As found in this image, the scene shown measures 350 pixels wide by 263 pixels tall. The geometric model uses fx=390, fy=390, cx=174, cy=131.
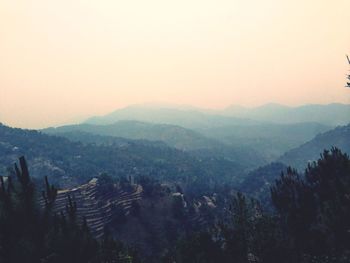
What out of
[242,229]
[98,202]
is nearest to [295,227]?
[242,229]

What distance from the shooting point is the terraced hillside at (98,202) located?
453 feet

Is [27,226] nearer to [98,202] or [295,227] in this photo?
[295,227]

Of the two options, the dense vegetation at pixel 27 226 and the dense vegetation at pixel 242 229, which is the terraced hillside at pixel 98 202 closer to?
the dense vegetation at pixel 242 229

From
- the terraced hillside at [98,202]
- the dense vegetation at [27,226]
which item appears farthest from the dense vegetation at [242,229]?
the terraced hillside at [98,202]

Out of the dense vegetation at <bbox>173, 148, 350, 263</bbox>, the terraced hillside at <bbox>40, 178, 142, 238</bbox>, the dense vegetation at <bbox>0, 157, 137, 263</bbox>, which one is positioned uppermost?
the dense vegetation at <bbox>0, 157, 137, 263</bbox>

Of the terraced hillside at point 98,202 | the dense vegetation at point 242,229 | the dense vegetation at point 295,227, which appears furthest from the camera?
the terraced hillside at point 98,202

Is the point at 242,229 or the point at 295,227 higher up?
the point at 242,229

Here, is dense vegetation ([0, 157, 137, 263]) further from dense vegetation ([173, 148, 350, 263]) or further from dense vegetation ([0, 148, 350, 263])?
dense vegetation ([173, 148, 350, 263])

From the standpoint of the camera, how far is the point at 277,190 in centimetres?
6128

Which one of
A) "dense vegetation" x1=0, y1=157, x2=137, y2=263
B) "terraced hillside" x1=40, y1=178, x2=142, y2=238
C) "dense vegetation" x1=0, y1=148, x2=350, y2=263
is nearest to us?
"dense vegetation" x1=0, y1=157, x2=137, y2=263

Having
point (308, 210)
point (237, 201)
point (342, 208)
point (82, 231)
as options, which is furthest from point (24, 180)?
point (308, 210)

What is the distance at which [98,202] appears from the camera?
6033 inches

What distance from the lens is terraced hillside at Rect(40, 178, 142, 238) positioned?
453 feet

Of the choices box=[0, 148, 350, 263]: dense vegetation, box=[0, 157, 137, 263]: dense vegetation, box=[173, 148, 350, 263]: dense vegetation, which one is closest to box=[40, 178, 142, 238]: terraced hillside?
box=[173, 148, 350, 263]: dense vegetation
